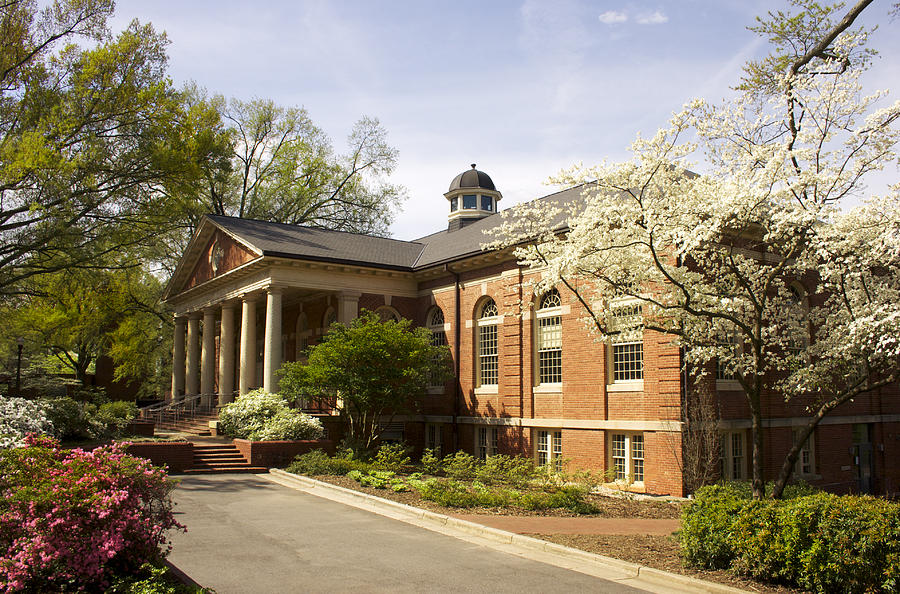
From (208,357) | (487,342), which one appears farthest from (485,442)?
(208,357)

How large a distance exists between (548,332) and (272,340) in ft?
34.6

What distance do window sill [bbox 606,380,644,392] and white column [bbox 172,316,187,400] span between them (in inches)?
980

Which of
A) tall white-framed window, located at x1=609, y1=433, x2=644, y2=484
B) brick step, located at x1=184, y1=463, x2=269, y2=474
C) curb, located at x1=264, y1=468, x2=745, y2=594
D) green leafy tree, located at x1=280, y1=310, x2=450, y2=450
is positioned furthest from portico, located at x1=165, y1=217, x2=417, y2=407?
tall white-framed window, located at x1=609, y1=433, x2=644, y2=484

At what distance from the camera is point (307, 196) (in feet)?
153

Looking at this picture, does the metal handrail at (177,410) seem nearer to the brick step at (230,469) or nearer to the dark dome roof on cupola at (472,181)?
the brick step at (230,469)

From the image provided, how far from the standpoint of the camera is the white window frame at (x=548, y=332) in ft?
75.7

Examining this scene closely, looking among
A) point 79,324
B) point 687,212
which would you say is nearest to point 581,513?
point 687,212

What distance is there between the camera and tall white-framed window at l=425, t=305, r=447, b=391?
92.3 feet

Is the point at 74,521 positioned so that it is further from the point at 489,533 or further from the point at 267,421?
the point at 267,421

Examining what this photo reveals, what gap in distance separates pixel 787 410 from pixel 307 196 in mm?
33419

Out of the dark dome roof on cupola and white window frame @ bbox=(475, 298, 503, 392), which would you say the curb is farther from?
the dark dome roof on cupola

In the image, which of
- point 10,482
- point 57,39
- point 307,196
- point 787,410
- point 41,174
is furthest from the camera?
point 307,196

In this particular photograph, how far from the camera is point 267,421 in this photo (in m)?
23.6

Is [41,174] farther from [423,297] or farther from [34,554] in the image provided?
[34,554]
